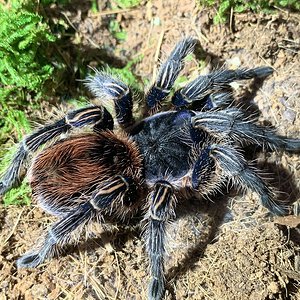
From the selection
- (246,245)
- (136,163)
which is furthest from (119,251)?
(246,245)

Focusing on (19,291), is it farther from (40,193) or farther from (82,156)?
(82,156)

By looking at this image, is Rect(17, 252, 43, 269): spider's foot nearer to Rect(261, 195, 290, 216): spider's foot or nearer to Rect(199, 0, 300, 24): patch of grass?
Rect(261, 195, 290, 216): spider's foot

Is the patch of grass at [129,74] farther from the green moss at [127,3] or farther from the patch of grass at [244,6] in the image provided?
the patch of grass at [244,6]

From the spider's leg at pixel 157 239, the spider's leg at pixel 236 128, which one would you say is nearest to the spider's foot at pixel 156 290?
the spider's leg at pixel 157 239

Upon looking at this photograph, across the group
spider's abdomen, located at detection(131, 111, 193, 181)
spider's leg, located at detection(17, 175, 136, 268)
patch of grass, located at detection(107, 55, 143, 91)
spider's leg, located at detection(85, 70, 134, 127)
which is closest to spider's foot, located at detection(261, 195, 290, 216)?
spider's abdomen, located at detection(131, 111, 193, 181)

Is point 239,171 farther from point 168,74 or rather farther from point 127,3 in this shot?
point 127,3
